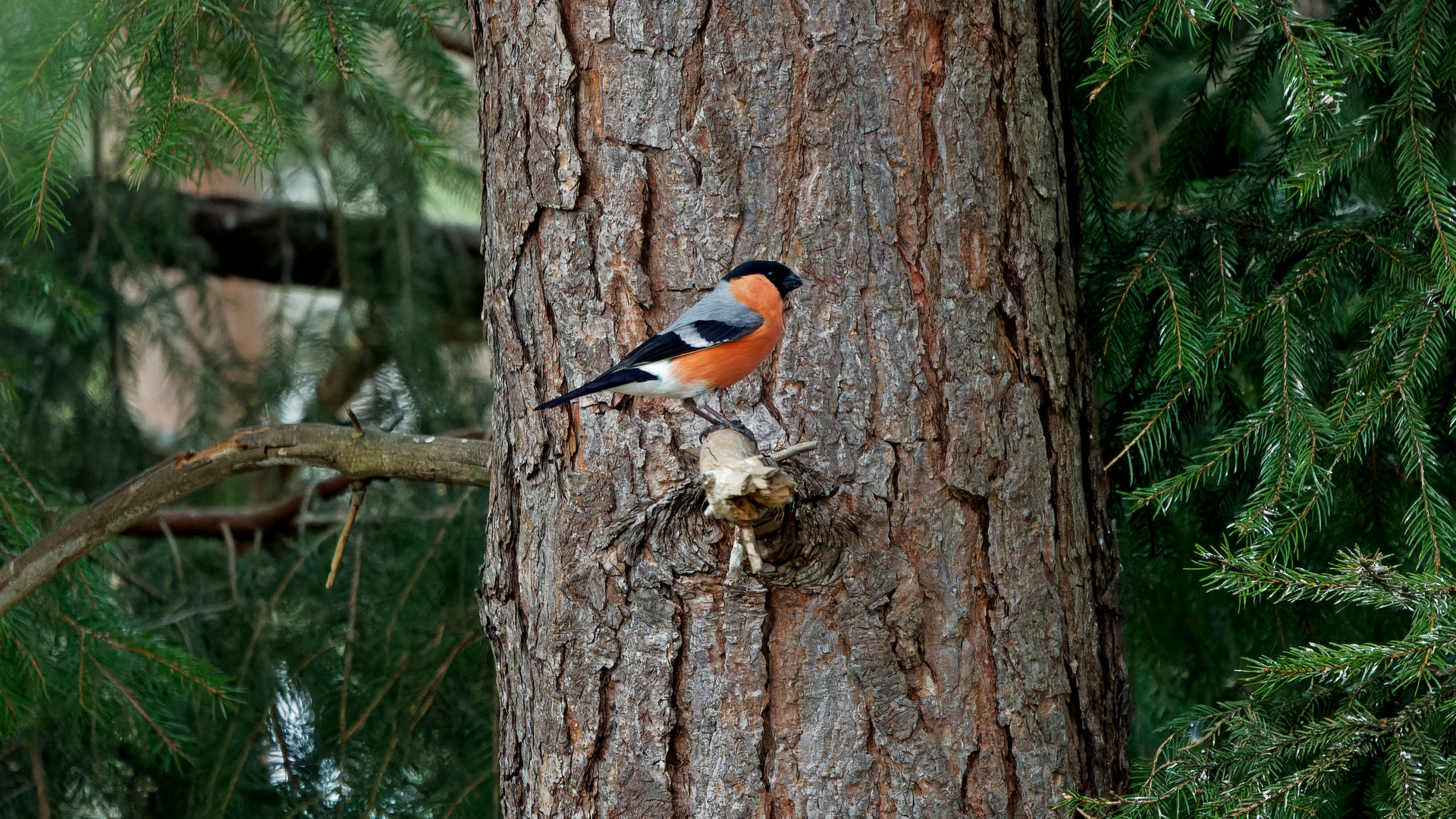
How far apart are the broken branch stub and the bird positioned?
0.57 feet

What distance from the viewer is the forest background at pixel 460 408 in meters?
1.86

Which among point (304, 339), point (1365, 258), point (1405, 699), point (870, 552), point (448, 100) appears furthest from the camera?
point (304, 339)

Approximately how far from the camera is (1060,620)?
198cm

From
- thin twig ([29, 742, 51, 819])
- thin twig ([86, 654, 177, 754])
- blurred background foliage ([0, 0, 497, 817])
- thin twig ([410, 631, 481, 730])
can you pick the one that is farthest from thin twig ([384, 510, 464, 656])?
thin twig ([29, 742, 51, 819])

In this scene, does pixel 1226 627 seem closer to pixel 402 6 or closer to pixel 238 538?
pixel 402 6

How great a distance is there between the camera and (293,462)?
7.95 ft

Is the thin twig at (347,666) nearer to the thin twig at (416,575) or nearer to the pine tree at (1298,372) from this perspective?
the thin twig at (416,575)

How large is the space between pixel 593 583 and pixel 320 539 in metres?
1.81

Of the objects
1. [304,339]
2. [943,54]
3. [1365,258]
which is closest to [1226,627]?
[1365,258]

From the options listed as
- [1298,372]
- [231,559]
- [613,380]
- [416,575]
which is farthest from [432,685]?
[1298,372]

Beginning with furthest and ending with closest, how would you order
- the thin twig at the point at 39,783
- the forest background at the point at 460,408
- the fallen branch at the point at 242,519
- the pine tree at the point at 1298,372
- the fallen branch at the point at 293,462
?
the fallen branch at the point at 242,519 → the thin twig at the point at 39,783 → the fallen branch at the point at 293,462 → the forest background at the point at 460,408 → the pine tree at the point at 1298,372

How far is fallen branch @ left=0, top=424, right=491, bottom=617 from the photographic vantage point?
2.32 metres

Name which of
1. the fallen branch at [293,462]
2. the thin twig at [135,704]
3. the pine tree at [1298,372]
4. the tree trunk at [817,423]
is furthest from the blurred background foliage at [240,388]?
the pine tree at [1298,372]

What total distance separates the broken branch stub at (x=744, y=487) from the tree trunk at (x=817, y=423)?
0.69 feet
